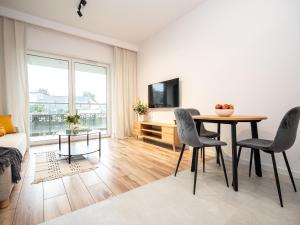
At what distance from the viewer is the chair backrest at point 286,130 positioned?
1398 millimetres

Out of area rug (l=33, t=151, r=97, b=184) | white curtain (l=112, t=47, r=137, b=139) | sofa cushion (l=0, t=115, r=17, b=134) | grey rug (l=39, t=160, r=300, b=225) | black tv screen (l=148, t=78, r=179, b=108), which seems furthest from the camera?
white curtain (l=112, t=47, r=137, b=139)

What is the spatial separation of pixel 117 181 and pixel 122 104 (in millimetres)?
3051

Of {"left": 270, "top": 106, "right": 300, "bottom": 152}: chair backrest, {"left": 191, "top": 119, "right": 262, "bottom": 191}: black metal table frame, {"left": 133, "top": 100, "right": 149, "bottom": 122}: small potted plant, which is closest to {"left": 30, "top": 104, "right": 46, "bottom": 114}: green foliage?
{"left": 133, "top": 100, "right": 149, "bottom": 122}: small potted plant

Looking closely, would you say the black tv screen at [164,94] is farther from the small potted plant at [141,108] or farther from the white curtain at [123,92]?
the white curtain at [123,92]

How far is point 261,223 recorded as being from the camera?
1.19 m

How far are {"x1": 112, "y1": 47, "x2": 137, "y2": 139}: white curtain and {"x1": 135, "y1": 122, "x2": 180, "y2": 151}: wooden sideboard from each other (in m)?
0.54

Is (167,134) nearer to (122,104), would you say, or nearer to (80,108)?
(122,104)

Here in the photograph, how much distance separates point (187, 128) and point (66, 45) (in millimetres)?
3909

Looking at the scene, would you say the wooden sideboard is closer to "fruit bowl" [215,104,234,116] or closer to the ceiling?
"fruit bowl" [215,104,234,116]

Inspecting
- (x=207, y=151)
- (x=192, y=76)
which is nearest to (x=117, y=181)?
(x=207, y=151)

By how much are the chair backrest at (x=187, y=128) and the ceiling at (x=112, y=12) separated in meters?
2.48

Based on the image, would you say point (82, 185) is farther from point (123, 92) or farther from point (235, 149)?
point (123, 92)

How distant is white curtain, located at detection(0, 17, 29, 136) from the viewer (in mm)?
3236

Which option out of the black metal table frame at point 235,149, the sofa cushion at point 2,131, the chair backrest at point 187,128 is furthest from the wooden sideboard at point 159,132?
the sofa cushion at point 2,131
